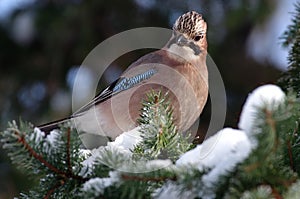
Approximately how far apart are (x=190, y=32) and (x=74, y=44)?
2.81 m

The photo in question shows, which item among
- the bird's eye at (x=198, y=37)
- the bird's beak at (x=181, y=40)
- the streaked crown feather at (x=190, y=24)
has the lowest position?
the bird's beak at (x=181, y=40)

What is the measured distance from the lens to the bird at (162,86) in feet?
9.11

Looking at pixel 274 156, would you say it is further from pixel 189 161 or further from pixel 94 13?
pixel 94 13

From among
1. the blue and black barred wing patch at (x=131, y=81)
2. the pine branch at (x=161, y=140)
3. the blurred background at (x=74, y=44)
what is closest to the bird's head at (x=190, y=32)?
the blue and black barred wing patch at (x=131, y=81)

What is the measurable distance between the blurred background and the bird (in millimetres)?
1978

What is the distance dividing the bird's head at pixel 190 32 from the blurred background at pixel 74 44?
6.31 feet

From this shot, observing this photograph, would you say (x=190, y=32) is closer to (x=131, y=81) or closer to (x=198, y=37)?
(x=198, y=37)

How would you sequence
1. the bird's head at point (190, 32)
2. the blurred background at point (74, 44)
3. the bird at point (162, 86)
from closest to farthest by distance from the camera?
the bird at point (162, 86) → the bird's head at point (190, 32) → the blurred background at point (74, 44)

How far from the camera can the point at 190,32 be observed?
9.57 ft

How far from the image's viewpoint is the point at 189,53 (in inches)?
117

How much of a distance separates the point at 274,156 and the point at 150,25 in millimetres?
4022

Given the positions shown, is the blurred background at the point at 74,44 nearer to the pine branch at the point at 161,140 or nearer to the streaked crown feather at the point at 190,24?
the streaked crown feather at the point at 190,24

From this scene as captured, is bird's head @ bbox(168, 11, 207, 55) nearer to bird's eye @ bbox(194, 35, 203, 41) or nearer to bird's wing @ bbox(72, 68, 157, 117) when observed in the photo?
bird's eye @ bbox(194, 35, 203, 41)

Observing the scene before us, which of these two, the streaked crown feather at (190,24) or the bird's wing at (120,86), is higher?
the streaked crown feather at (190,24)
